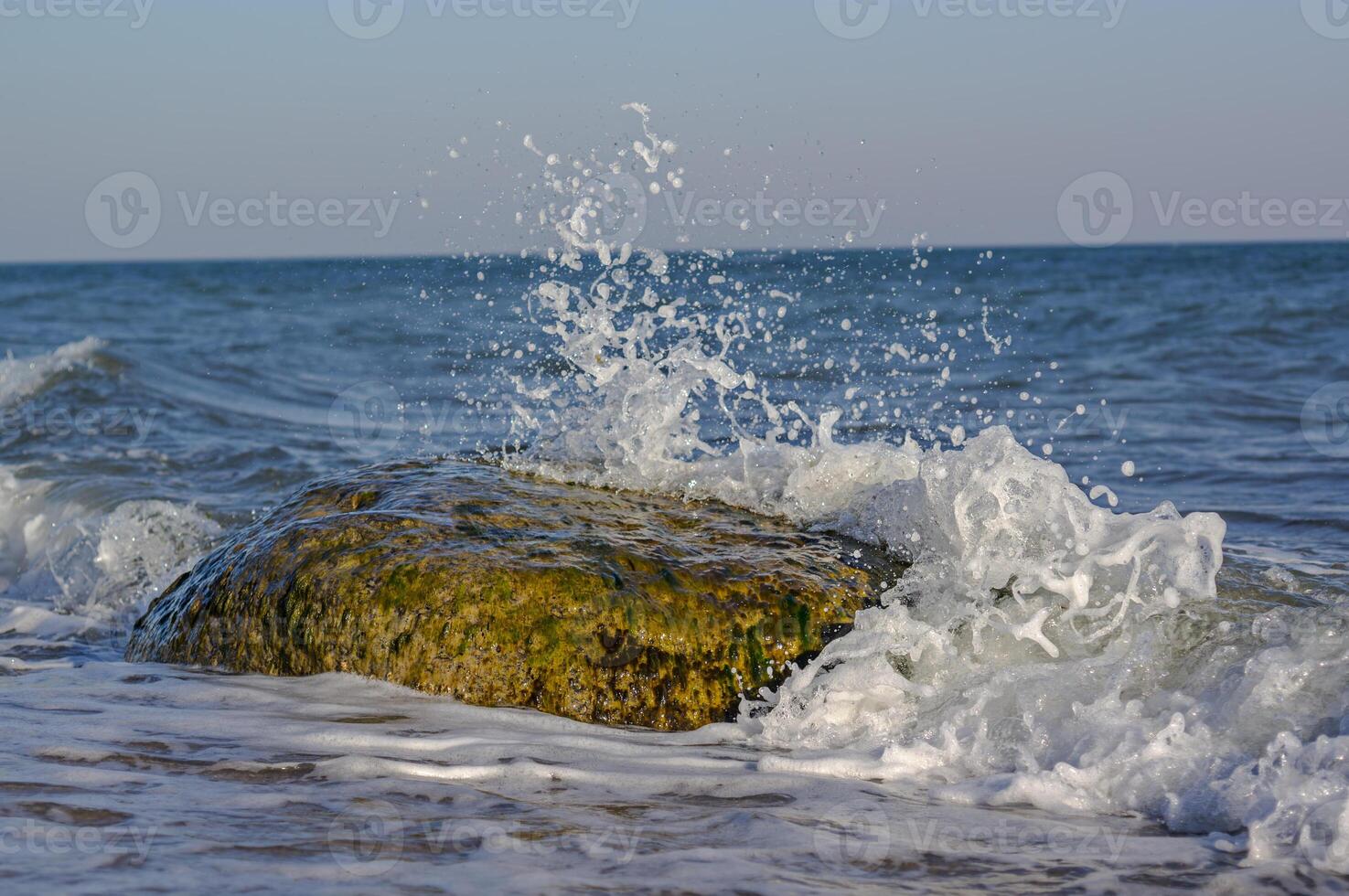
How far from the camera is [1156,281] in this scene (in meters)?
26.4

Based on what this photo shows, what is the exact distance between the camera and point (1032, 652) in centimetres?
388

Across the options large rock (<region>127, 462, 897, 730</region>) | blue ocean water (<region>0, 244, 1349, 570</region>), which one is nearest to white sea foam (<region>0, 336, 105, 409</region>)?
blue ocean water (<region>0, 244, 1349, 570</region>)

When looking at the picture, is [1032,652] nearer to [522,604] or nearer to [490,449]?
[522,604]

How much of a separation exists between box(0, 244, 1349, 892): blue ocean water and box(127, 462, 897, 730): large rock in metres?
0.14

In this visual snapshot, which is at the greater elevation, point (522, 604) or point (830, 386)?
point (830, 386)

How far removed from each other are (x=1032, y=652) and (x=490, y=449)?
2.66 m

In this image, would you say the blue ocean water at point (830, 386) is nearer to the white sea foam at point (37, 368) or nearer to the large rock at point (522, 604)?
the white sea foam at point (37, 368)

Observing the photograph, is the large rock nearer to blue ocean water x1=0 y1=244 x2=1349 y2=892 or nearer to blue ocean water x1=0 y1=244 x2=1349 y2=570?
blue ocean water x1=0 y1=244 x2=1349 y2=892

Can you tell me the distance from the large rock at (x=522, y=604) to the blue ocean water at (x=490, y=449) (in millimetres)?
144

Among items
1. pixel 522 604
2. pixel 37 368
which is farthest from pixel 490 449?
pixel 37 368

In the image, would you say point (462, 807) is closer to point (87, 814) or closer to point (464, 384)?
point (87, 814)

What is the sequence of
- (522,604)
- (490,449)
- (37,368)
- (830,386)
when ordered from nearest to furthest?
(522,604), (490,449), (830,386), (37,368)

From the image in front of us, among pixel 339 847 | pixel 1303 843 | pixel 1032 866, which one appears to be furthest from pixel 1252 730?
pixel 339 847

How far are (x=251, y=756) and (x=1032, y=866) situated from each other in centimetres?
195
